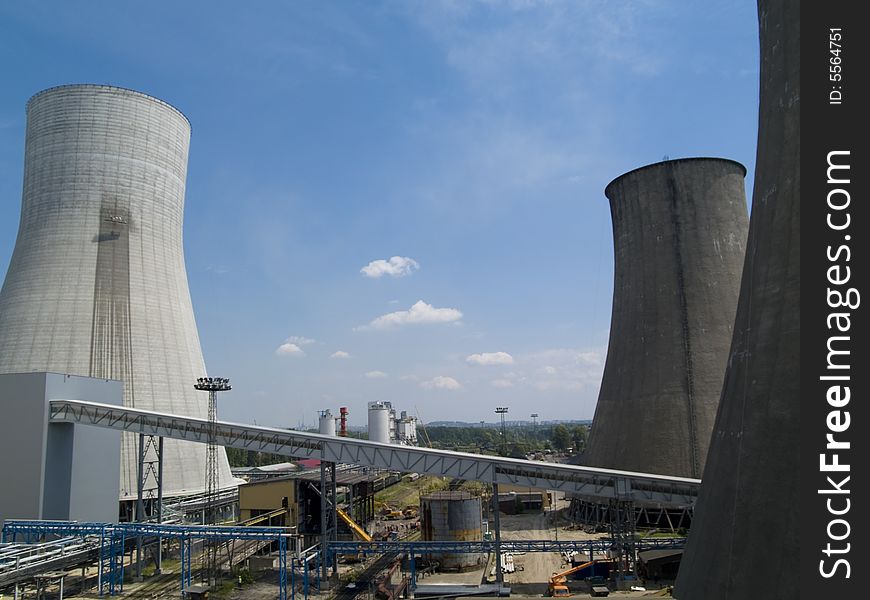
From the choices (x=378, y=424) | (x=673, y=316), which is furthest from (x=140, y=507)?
(x=378, y=424)

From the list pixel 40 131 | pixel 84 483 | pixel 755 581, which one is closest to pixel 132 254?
pixel 40 131

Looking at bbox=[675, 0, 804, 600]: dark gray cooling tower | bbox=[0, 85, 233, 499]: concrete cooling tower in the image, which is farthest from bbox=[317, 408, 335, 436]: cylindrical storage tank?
bbox=[675, 0, 804, 600]: dark gray cooling tower

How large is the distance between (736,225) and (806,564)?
68.6 feet

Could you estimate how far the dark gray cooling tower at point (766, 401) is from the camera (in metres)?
8.84

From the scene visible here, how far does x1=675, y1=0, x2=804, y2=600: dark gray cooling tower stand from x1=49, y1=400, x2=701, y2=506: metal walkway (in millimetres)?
9176

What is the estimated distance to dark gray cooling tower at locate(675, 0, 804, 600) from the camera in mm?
8836

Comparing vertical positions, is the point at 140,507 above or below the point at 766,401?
below

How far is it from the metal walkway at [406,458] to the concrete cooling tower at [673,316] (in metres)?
3.91

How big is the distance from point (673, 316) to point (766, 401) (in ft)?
52.0

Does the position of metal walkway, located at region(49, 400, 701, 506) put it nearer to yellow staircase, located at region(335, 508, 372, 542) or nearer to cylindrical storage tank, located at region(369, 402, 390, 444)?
yellow staircase, located at region(335, 508, 372, 542)

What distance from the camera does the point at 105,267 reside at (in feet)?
86.4

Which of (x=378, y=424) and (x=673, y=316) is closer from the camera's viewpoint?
(x=673, y=316)

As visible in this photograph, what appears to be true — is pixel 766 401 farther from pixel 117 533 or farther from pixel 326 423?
pixel 326 423

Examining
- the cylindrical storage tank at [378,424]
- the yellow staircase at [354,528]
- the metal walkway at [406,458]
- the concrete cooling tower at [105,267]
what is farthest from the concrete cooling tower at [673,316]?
the cylindrical storage tank at [378,424]
